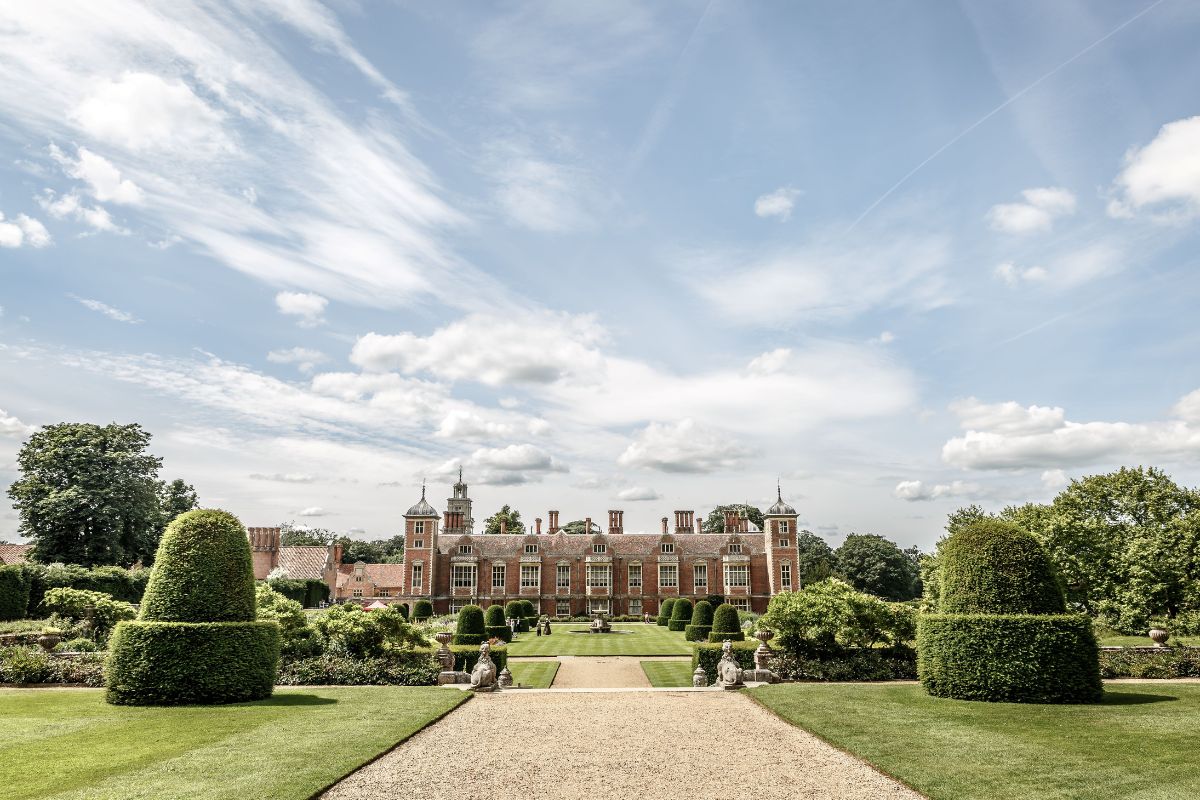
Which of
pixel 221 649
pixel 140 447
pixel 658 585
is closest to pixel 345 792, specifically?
pixel 221 649

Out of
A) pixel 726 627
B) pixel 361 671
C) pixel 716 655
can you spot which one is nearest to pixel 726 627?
pixel 726 627

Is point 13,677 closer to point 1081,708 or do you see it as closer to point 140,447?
point 1081,708

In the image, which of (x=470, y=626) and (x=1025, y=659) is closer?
(x=1025, y=659)

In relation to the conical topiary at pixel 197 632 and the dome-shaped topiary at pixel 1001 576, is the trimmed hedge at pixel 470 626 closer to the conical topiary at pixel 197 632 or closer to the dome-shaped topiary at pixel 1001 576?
the conical topiary at pixel 197 632

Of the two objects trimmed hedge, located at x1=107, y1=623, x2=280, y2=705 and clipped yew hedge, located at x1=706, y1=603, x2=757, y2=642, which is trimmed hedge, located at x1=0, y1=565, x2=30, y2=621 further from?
clipped yew hedge, located at x1=706, y1=603, x2=757, y2=642

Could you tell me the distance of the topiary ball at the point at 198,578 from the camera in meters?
15.3

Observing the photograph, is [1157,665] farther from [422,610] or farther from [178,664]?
[422,610]

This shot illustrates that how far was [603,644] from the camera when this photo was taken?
3400 cm

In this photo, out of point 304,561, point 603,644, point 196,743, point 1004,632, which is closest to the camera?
point 196,743

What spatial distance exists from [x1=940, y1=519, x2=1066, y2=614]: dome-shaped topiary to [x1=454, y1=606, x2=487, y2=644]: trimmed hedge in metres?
14.4

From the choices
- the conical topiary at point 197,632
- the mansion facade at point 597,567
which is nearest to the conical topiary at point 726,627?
the conical topiary at point 197,632

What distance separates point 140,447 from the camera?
42094 millimetres

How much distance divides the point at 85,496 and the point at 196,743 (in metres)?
33.4

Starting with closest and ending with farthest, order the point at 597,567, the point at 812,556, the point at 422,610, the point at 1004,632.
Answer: the point at 1004,632 < the point at 422,610 < the point at 597,567 < the point at 812,556
